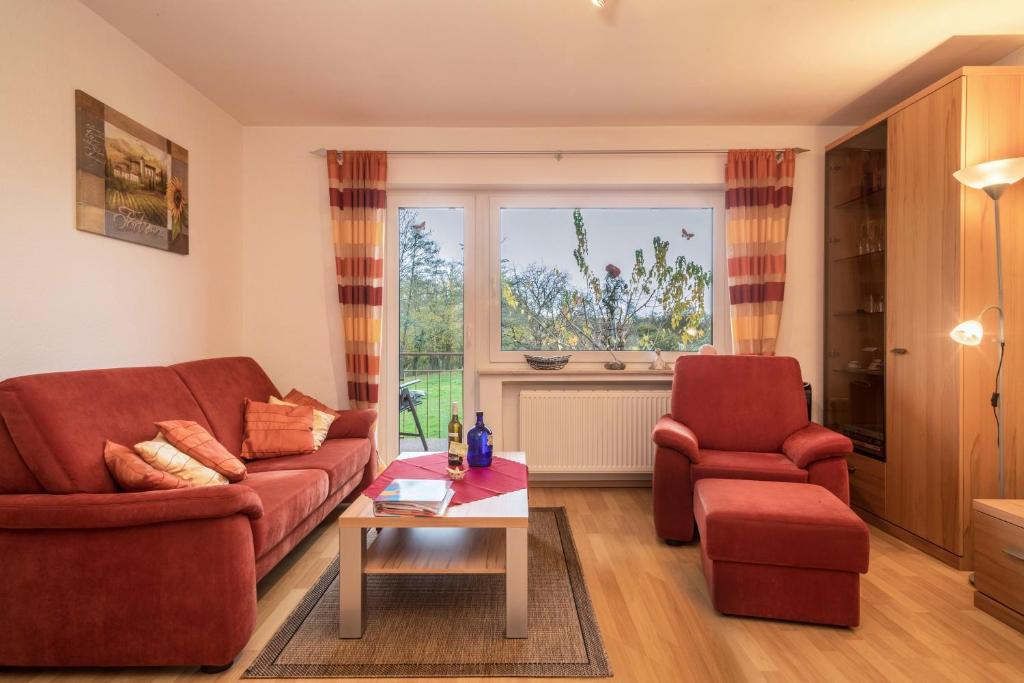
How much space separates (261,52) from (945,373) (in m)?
3.87

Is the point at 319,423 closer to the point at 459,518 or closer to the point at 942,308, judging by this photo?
the point at 459,518

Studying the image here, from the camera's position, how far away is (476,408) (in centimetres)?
390

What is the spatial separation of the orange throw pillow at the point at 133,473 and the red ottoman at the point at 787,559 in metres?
2.09

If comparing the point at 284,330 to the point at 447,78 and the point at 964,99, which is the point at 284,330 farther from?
the point at 964,99

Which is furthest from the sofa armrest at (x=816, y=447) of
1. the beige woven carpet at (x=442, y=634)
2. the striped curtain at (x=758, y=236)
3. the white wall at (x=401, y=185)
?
the beige woven carpet at (x=442, y=634)

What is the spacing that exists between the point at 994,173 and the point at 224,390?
13.0 ft

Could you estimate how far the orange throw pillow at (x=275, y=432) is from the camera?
2.81 meters

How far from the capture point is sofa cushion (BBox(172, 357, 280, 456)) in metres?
2.73

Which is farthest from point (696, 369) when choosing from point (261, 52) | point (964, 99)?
point (261, 52)

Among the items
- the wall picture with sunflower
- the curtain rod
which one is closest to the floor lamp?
the curtain rod

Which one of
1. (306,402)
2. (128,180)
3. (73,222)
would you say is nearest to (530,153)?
(306,402)

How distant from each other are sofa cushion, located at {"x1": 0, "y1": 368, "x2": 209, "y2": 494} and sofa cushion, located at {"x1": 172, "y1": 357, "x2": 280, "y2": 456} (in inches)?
9.2

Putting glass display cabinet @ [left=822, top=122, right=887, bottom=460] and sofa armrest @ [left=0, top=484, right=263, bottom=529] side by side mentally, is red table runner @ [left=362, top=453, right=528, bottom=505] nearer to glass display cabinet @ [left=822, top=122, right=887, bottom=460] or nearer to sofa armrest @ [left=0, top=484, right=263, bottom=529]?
sofa armrest @ [left=0, top=484, right=263, bottom=529]

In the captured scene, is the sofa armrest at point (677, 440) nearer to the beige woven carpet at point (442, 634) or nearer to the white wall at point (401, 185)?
the beige woven carpet at point (442, 634)
